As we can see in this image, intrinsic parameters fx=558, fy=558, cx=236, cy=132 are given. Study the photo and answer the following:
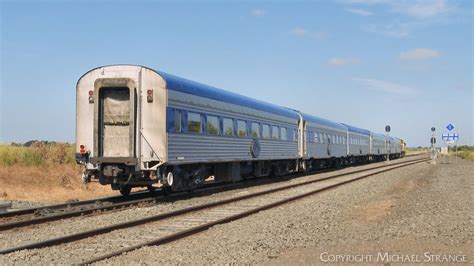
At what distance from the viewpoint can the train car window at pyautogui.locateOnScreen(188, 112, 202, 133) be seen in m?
16.2

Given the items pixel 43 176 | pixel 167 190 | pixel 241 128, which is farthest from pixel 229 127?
pixel 43 176

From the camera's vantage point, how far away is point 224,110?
18891 millimetres

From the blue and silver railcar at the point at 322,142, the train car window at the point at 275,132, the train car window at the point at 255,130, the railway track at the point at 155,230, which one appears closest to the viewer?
the railway track at the point at 155,230

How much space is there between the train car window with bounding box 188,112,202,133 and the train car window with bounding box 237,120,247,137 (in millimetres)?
3718

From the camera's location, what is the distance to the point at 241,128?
20.7 meters

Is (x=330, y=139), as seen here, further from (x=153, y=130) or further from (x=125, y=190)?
(x=153, y=130)

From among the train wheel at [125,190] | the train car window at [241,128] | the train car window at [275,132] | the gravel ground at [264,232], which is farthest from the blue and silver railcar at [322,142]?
the train wheel at [125,190]

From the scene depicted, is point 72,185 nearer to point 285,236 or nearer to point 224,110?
point 224,110

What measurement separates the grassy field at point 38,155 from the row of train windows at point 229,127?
10538 millimetres

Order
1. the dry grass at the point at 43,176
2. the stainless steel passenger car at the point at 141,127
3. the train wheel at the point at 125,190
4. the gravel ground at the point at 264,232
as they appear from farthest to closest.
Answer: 1. the dry grass at the point at 43,176
2. the train wheel at the point at 125,190
3. the stainless steel passenger car at the point at 141,127
4. the gravel ground at the point at 264,232

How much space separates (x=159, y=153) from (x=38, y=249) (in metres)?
6.45

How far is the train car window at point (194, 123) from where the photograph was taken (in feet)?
53.2

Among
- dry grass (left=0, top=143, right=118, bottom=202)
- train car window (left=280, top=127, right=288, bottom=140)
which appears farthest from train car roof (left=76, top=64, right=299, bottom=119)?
dry grass (left=0, top=143, right=118, bottom=202)

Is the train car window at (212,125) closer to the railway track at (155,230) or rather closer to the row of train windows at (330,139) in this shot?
the railway track at (155,230)
